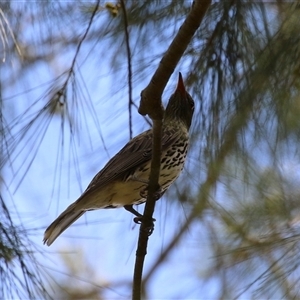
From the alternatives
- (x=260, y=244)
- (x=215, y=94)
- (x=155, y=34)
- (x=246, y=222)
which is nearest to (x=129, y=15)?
(x=155, y=34)

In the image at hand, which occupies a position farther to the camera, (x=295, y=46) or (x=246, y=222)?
(x=246, y=222)

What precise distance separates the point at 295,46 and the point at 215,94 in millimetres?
410

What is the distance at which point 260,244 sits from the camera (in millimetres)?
2479

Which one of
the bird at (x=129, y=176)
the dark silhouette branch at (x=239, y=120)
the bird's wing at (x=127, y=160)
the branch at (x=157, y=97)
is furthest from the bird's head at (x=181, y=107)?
the branch at (x=157, y=97)

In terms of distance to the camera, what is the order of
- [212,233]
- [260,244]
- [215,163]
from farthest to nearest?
1. [212,233]
2. [215,163]
3. [260,244]

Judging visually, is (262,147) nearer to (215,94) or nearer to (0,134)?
(215,94)

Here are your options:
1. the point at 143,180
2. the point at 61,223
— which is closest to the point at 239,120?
the point at 143,180

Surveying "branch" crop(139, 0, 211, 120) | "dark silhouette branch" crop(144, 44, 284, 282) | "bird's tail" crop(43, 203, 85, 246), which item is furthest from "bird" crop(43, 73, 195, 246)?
"branch" crop(139, 0, 211, 120)

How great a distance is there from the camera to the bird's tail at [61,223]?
293 cm

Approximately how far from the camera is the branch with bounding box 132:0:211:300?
196 centimetres

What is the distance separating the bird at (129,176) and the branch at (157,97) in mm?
366

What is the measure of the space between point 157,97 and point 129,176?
88 centimetres

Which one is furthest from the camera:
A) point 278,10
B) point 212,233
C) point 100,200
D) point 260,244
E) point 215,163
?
point 212,233

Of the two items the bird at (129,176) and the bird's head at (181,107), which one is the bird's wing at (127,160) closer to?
the bird at (129,176)
